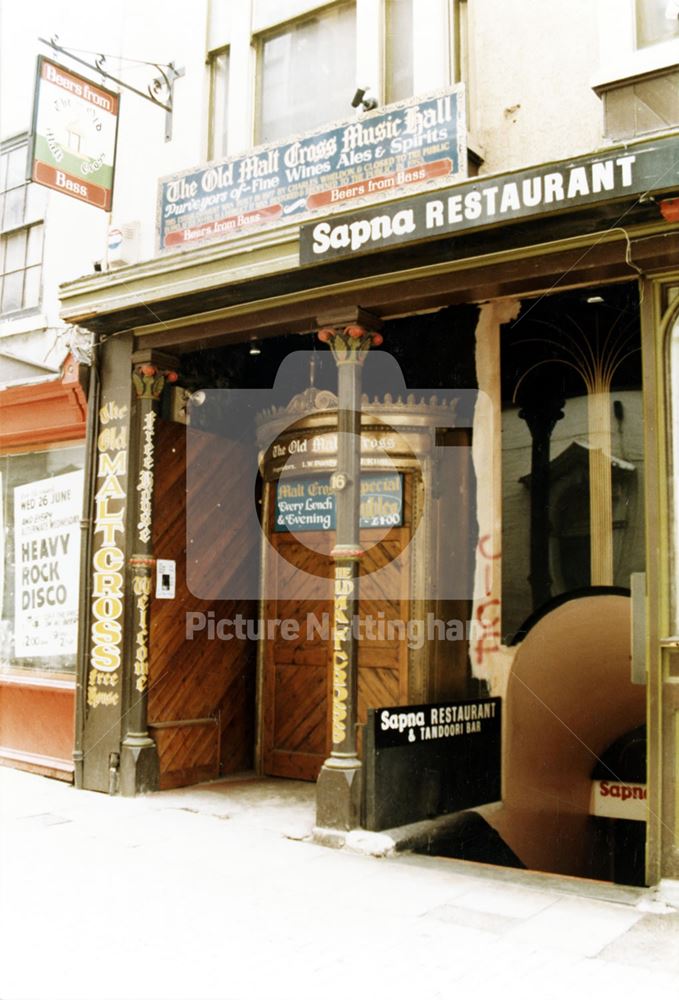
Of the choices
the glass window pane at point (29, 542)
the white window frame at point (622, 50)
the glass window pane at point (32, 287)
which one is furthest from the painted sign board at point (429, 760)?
the glass window pane at point (32, 287)

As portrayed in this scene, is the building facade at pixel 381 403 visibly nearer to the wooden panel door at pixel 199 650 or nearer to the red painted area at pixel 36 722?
the wooden panel door at pixel 199 650

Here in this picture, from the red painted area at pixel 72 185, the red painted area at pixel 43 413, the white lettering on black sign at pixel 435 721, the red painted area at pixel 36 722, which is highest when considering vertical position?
the red painted area at pixel 72 185

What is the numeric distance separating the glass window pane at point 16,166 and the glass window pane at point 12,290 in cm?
111

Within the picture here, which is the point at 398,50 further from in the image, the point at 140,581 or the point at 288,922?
the point at 288,922

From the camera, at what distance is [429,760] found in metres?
6.91

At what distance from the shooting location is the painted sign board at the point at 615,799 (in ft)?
28.2

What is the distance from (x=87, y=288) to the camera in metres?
8.27

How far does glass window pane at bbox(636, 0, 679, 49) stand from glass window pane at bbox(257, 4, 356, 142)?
2.62 meters

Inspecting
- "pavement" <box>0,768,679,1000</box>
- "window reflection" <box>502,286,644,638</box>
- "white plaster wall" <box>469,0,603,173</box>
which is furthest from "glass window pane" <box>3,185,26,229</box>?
"pavement" <box>0,768,679,1000</box>

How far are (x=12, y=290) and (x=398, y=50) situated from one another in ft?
17.1

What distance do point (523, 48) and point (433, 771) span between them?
5.50 metres

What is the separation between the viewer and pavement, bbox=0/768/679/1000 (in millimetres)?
4129

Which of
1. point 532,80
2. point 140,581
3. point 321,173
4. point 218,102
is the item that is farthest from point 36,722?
point 532,80

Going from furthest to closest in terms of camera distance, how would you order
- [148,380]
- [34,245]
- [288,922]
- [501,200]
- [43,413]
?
[34,245], [43,413], [148,380], [501,200], [288,922]
